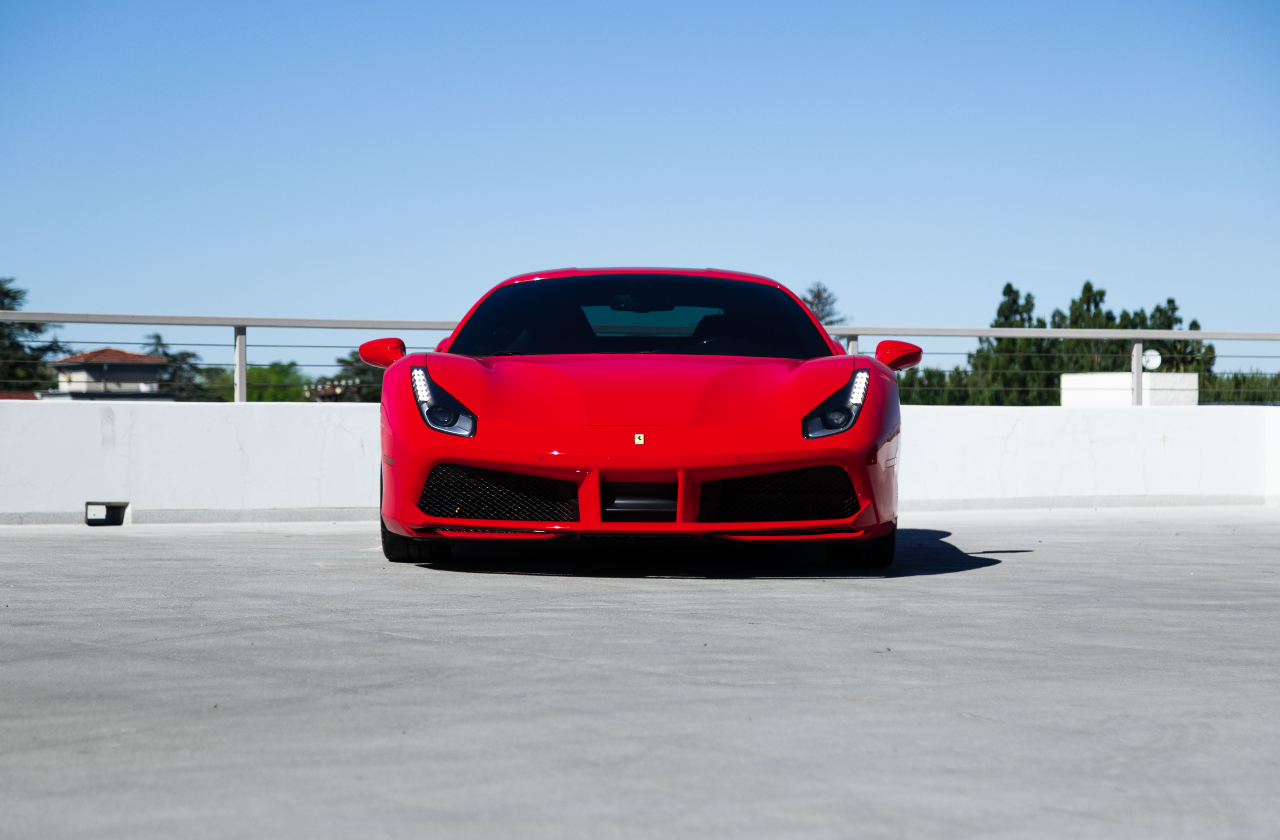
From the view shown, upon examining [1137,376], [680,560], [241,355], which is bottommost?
[680,560]

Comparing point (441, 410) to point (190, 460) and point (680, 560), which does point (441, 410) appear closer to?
point (680, 560)

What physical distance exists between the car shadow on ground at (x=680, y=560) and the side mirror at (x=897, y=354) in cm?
90

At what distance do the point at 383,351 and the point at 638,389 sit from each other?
152 centimetres

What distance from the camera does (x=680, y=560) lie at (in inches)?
240

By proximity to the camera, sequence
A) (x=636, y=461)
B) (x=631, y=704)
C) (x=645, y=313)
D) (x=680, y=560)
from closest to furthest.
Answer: (x=631, y=704) → (x=636, y=461) → (x=680, y=560) → (x=645, y=313)

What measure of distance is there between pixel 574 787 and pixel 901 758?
24.8 inches

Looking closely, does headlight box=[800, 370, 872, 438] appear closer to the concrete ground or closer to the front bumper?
the front bumper

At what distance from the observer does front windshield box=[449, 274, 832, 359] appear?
5957mm

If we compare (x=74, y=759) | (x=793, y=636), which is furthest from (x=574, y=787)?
(x=793, y=636)

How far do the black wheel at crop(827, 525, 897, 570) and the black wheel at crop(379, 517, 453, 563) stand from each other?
5.23 ft

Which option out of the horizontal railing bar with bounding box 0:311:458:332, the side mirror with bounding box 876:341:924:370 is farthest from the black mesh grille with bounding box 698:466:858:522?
the horizontal railing bar with bounding box 0:311:458:332

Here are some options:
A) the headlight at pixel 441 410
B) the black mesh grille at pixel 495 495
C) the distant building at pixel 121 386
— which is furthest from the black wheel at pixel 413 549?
the distant building at pixel 121 386

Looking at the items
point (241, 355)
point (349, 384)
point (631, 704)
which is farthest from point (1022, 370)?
point (631, 704)

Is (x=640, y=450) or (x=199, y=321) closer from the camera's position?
(x=640, y=450)
